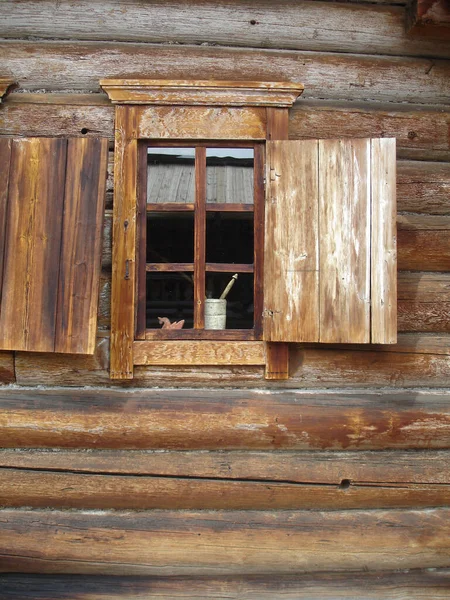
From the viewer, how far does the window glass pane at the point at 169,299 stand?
195 inches

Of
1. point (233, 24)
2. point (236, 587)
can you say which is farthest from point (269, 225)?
point (236, 587)

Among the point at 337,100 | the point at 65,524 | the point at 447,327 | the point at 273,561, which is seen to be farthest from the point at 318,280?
the point at 65,524

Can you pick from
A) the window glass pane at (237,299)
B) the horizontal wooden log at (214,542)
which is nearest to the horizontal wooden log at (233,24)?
the window glass pane at (237,299)

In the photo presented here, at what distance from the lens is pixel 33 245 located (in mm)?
2516

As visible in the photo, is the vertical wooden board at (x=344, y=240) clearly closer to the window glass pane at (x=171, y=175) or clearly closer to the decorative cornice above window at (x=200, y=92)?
the decorative cornice above window at (x=200, y=92)

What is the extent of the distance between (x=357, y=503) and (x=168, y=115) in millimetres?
2298

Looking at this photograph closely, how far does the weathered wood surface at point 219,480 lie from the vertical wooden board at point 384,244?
74 cm

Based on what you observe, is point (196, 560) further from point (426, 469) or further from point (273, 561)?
point (426, 469)

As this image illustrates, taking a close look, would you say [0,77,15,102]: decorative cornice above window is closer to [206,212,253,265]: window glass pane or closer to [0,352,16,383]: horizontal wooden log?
[0,352,16,383]: horizontal wooden log

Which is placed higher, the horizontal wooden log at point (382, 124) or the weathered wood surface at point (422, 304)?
the horizontal wooden log at point (382, 124)

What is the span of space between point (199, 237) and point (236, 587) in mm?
1859

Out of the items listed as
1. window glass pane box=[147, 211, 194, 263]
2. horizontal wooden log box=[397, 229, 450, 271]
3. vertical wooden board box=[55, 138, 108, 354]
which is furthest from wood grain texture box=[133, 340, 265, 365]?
window glass pane box=[147, 211, 194, 263]

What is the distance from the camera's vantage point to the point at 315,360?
271cm

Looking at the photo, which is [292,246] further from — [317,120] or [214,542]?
[214,542]
